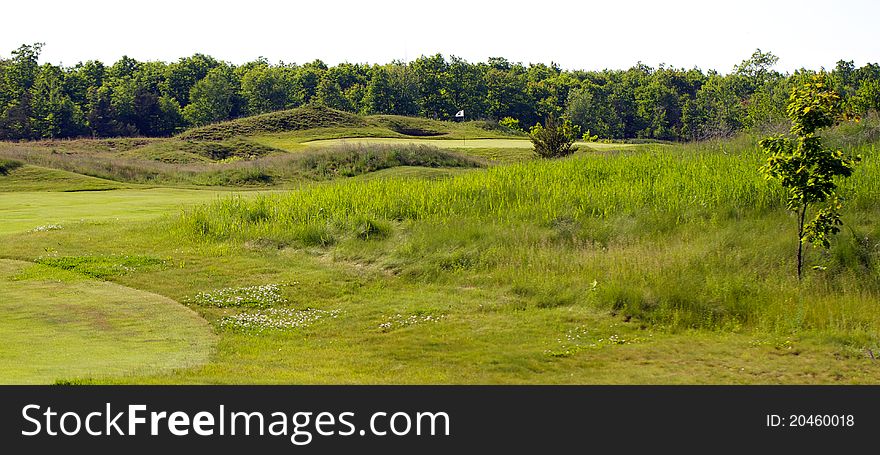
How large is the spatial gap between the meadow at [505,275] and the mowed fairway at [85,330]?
156 mm

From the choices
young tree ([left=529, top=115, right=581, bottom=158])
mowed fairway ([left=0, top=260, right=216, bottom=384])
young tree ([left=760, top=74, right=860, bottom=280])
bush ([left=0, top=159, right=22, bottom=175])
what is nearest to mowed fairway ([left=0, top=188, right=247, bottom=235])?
bush ([left=0, top=159, right=22, bottom=175])

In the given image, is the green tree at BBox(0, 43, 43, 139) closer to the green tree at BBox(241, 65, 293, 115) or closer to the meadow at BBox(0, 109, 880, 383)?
the green tree at BBox(241, 65, 293, 115)

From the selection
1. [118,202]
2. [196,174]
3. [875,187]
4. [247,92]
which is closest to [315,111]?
[247,92]

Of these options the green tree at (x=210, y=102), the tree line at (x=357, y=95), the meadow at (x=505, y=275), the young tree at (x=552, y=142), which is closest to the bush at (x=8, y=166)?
the meadow at (x=505, y=275)

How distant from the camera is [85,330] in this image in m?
13.5

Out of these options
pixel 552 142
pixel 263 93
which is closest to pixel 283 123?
pixel 263 93

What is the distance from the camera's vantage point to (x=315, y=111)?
93.6 meters

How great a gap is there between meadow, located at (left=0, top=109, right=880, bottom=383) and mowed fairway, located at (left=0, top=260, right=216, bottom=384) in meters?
Answer: 0.16

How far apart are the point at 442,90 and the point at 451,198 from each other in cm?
10148

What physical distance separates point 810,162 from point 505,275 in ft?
19.7

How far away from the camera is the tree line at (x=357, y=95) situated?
4222 inches

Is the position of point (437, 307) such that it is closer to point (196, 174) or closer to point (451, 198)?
point (451, 198)

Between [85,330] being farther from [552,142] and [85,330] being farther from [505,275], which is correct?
[552,142]

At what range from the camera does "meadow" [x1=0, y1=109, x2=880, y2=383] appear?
38.7ft
